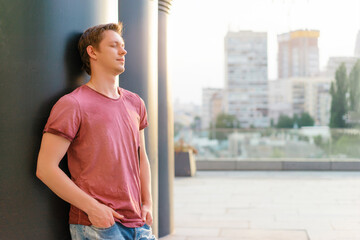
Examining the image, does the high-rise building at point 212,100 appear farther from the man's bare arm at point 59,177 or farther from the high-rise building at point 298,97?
the man's bare arm at point 59,177

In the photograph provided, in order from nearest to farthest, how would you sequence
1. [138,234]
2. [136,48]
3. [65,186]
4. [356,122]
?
[65,186] → [138,234] → [136,48] → [356,122]

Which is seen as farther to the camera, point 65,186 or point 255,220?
point 255,220

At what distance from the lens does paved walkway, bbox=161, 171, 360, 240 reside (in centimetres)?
596

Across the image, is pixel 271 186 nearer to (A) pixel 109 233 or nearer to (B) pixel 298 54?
(A) pixel 109 233

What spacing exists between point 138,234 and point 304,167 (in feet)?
36.2

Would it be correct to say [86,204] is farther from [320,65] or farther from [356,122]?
[320,65]

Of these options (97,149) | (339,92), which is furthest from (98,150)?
(339,92)

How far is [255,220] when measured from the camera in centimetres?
675

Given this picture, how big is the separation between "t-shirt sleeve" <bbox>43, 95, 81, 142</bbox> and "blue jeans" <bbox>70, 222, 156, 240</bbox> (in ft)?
1.22

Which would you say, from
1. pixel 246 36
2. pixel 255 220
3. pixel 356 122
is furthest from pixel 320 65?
pixel 255 220

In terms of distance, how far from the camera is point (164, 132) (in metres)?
5.54

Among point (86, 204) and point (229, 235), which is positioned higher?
point (86, 204)

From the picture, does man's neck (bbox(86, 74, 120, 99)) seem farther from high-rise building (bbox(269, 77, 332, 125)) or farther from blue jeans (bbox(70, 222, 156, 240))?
high-rise building (bbox(269, 77, 332, 125))

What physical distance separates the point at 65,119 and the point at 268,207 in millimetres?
6103
